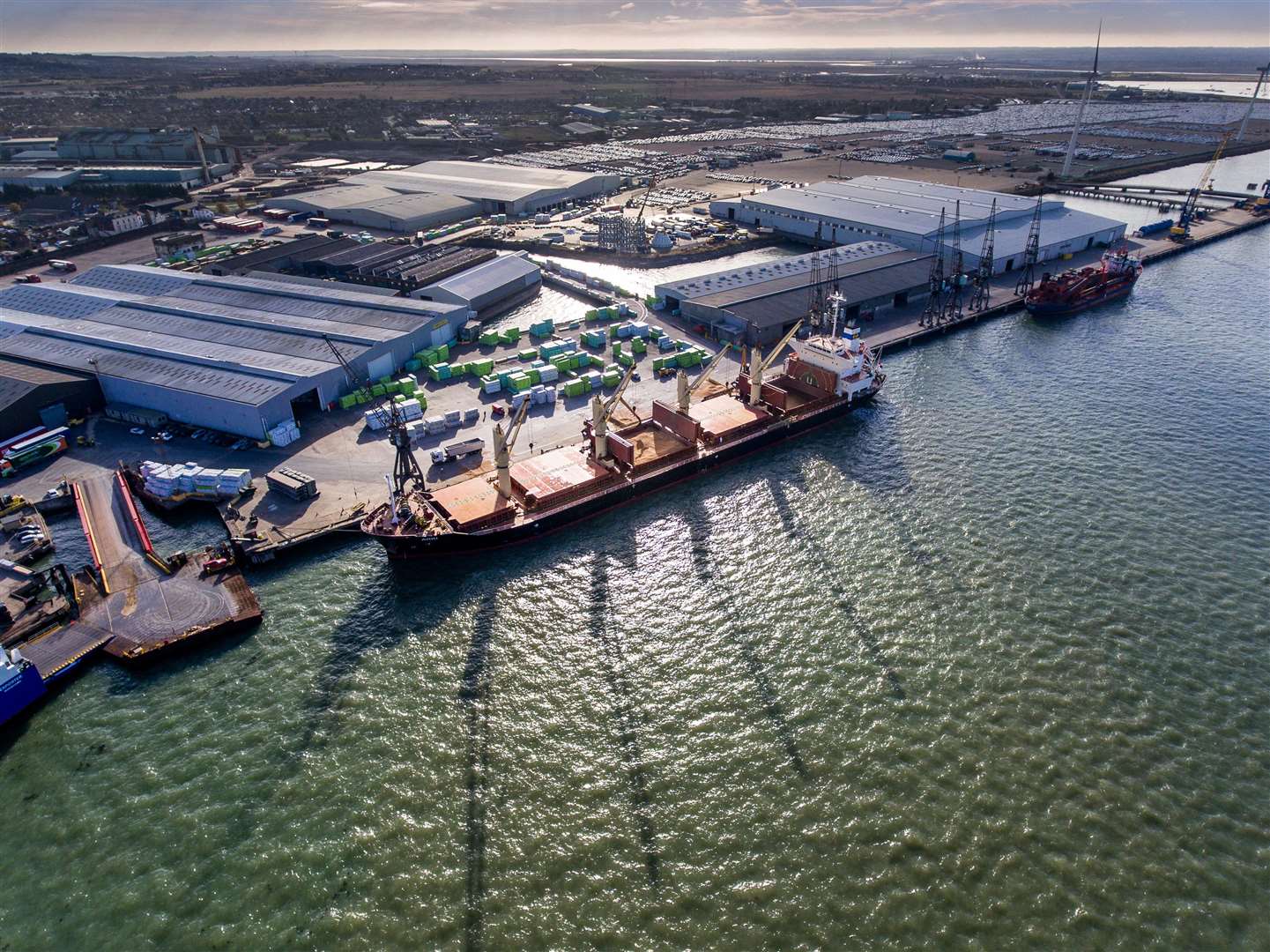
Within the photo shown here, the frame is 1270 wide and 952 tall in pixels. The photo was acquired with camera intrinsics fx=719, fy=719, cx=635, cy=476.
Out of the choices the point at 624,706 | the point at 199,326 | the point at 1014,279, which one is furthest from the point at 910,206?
the point at 624,706

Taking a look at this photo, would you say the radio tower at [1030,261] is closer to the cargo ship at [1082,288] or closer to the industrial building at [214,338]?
the cargo ship at [1082,288]

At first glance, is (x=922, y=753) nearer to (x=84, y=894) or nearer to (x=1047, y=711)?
(x=1047, y=711)

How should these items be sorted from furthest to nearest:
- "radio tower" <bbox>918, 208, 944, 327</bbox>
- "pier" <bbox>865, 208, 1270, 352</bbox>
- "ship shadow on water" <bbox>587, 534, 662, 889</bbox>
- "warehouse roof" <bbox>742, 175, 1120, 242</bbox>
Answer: "warehouse roof" <bbox>742, 175, 1120, 242</bbox>, "radio tower" <bbox>918, 208, 944, 327</bbox>, "pier" <bbox>865, 208, 1270, 352</bbox>, "ship shadow on water" <bbox>587, 534, 662, 889</bbox>

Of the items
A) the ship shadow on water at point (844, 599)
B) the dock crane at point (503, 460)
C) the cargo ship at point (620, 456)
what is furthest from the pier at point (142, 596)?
the ship shadow on water at point (844, 599)

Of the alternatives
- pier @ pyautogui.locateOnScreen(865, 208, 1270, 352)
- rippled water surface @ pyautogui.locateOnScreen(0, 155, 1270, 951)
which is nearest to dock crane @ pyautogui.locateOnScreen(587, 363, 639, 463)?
rippled water surface @ pyautogui.locateOnScreen(0, 155, 1270, 951)

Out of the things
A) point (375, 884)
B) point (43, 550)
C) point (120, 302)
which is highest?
point (120, 302)

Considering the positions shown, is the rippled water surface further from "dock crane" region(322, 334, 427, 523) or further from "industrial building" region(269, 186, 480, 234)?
"industrial building" region(269, 186, 480, 234)

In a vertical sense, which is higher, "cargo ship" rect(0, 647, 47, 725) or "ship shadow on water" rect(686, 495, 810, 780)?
"cargo ship" rect(0, 647, 47, 725)

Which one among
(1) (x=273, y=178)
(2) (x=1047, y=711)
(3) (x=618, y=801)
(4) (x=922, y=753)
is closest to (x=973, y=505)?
(2) (x=1047, y=711)
